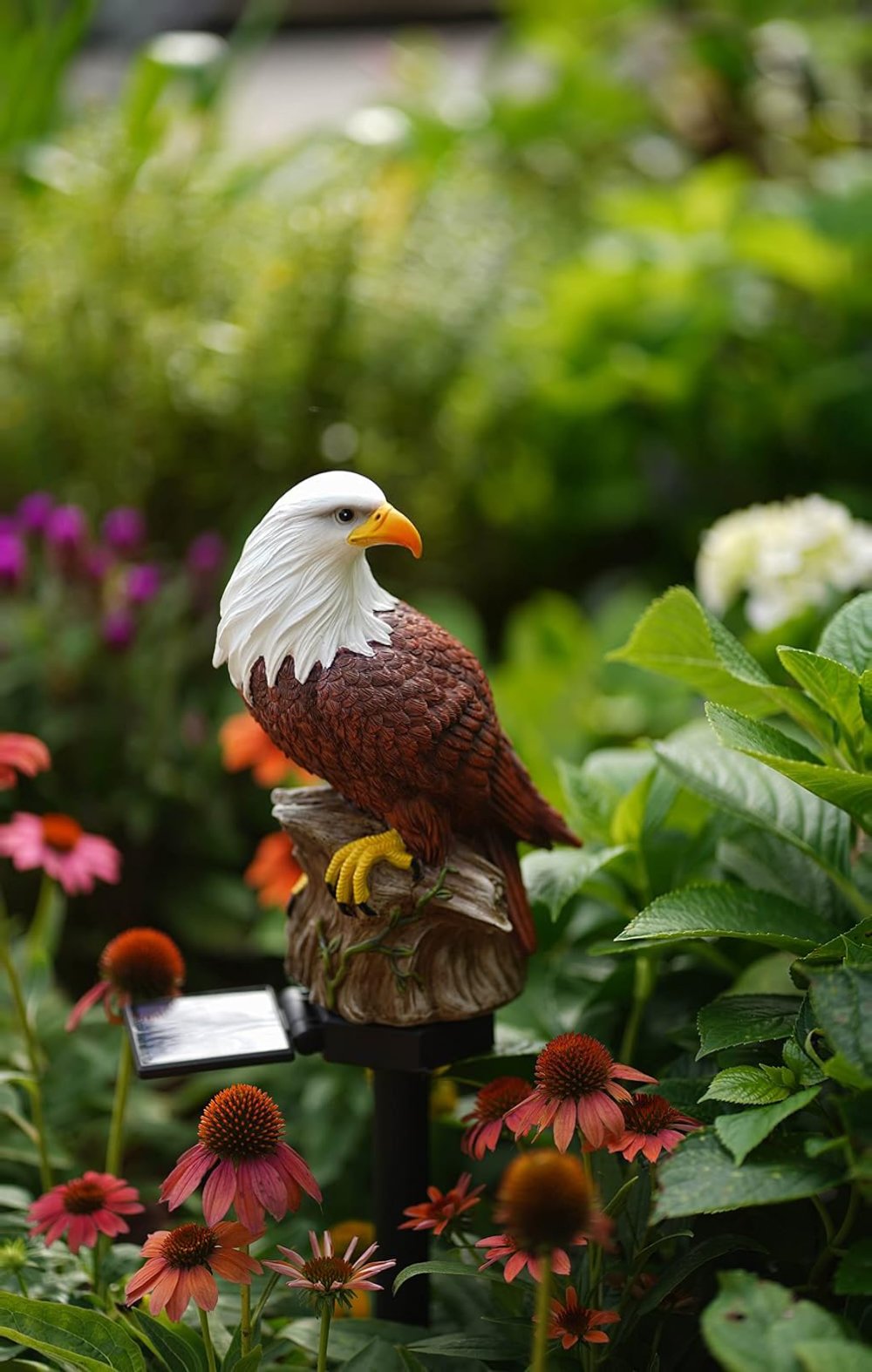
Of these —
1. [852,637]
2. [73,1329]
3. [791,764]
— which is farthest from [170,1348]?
[852,637]

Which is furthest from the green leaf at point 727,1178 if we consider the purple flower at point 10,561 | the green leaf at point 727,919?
the purple flower at point 10,561

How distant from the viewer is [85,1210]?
0.81 meters

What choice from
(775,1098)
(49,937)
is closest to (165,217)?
(49,937)

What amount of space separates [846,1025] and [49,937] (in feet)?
2.73

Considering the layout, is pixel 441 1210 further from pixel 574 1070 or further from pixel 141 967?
pixel 141 967

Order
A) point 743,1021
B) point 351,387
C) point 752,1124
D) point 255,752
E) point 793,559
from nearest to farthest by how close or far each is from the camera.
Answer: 1. point 752,1124
2. point 743,1021
3. point 255,752
4. point 793,559
5. point 351,387

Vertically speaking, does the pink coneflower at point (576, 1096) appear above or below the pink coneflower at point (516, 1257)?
above

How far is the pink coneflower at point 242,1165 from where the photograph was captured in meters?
0.73

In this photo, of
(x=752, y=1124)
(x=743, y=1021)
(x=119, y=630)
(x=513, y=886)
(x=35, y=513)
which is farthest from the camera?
(x=35, y=513)

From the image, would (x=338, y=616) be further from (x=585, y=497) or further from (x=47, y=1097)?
(x=585, y=497)

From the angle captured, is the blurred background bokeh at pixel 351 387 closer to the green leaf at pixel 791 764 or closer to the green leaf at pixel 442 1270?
the green leaf at pixel 791 764

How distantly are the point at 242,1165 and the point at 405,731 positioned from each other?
27cm

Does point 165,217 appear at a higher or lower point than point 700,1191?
higher

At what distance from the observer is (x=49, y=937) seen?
1261 mm
